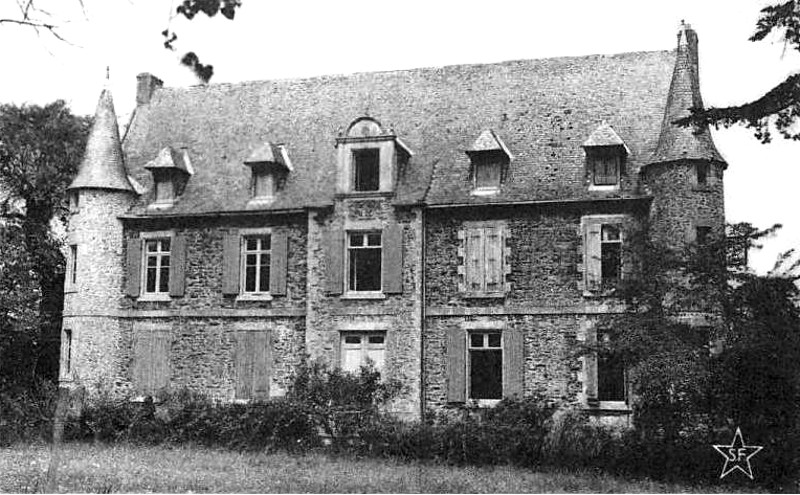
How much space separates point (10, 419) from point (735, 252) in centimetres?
1462

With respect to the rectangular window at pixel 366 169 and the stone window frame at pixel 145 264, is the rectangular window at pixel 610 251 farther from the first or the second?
the stone window frame at pixel 145 264

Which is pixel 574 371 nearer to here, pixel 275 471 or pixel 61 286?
pixel 275 471

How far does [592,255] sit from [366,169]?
605 centimetres

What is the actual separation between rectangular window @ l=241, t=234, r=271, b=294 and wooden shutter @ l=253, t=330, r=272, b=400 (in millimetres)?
1217

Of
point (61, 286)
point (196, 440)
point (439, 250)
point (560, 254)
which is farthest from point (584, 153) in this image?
point (61, 286)

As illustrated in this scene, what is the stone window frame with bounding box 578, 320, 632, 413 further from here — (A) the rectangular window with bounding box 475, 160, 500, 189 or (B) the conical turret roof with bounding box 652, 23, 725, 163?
(B) the conical turret roof with bounding box 652, 23, 725, 163

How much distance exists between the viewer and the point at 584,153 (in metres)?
22.7

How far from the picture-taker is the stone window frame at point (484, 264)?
71.9 feet

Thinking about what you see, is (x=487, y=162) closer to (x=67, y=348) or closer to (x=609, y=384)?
(x=609, y=384)

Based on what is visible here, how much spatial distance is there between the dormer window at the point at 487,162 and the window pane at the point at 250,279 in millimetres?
6068

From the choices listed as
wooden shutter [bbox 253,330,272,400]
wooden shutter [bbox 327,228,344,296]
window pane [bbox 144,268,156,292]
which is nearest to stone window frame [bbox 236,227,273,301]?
wooden shutter [bbox 253,330,272,400]

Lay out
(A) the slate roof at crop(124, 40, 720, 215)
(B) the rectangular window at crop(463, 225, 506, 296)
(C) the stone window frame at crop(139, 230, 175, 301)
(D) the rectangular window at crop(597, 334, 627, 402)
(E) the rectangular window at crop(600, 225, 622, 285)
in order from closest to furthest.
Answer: (D) the rectangular window at crop(597, 334, 627, 402) → (E) the rectangular window at crop(600, 225, 622, 285) → (B) the rectangular window at crop(463, 225, 506, 296) → (A) the slate roof at crop(124, 40, 720, 215) → (C) the stone window frame at crop(139, 230, 175, 301)

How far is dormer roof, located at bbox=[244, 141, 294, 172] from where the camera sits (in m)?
24.1

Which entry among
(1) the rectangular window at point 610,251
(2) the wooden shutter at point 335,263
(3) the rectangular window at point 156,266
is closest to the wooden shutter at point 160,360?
(3) the rectangular window at point 156,266
